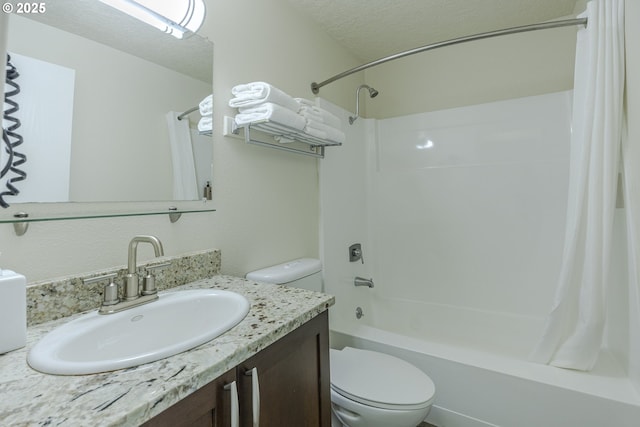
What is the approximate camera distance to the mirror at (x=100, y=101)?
753 mm

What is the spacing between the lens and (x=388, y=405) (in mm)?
1070

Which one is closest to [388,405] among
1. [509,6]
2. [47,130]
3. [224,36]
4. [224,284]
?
[224,284]

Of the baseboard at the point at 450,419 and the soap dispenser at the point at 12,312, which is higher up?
the soap dispenser at the point at 12,312

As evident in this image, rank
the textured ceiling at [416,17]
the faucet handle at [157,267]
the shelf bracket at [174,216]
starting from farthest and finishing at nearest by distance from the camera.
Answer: the textured ceiling at [416,17] → the shelf bracket at [174,216] → the faucet handle at [157,267]

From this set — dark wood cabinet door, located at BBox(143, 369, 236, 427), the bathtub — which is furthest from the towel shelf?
the bathtub

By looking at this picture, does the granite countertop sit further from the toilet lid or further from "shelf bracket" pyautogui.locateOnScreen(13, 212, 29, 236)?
the toilet lid

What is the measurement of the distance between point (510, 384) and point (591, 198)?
0.89m

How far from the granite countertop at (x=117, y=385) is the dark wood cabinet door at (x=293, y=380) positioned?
2.1 inches

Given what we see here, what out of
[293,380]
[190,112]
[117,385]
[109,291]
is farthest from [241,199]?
[117,385]

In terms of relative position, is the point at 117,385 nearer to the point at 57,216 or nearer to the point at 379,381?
the point at 57,216

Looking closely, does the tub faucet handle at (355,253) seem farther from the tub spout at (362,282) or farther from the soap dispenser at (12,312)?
the soap dispenser at (12,312)

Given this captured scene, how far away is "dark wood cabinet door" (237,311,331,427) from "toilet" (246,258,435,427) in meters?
0.28

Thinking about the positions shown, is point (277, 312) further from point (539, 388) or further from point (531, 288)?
point (531, 288)

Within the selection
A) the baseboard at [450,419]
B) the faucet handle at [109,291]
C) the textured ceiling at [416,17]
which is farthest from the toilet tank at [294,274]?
the textured ceiling at [416,17]
